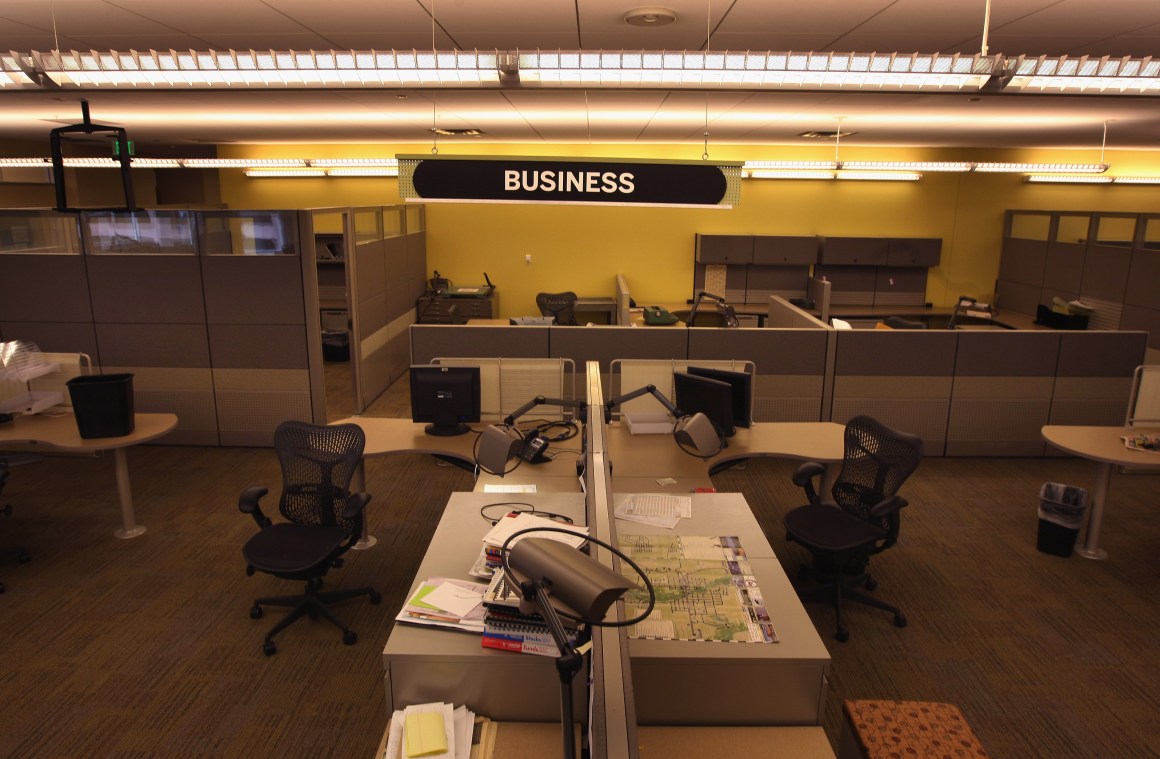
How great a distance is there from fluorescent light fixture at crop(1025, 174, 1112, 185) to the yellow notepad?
10.3 metres

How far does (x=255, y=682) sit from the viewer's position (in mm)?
3352

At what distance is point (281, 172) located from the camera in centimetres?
979

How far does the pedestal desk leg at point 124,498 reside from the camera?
4.61m

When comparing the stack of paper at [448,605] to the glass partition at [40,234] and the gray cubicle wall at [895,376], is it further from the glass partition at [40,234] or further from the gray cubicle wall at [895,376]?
the glass partition at [40,234]

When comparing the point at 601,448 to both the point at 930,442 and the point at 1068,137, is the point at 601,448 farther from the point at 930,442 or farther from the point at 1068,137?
the point at 1068,137

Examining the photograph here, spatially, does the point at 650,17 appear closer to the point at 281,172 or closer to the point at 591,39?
the point at 591,39

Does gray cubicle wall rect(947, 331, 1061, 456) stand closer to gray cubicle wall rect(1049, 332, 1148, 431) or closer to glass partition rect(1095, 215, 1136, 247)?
gray cubicle wall rect(1049, 332, 1148, 431)

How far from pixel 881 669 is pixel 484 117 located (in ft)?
16.2

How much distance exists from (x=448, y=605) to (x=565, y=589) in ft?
3.48

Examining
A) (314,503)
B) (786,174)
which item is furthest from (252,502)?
(786,174)

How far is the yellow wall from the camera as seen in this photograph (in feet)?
32.0

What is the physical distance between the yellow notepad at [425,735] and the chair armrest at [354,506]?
1783mm

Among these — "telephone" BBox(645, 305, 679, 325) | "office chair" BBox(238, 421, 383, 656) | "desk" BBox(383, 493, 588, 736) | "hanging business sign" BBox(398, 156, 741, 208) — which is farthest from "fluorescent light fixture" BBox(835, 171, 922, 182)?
"desk" BBox(383, 493, 588, 736)

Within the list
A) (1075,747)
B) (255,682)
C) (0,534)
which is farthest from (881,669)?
(0,534)
